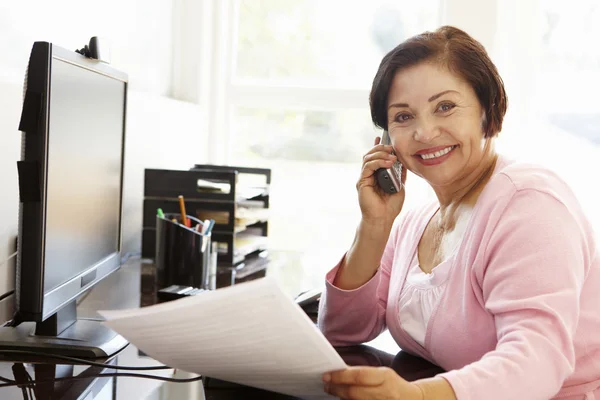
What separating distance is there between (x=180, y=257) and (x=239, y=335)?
1106mm

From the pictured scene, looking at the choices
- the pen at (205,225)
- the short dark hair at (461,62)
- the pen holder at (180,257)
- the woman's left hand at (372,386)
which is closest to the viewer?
the woman's left hand at (372,386)

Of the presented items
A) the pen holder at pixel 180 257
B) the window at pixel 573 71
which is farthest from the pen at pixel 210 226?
the window at pixel 573 71

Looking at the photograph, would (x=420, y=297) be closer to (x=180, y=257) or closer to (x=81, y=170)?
(x=81, y=170)

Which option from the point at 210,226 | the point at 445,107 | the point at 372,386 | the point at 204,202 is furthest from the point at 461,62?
the point at 204,202

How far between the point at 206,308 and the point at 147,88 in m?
1.98

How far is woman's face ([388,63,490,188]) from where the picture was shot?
1.29 m

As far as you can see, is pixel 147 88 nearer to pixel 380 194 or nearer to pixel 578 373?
pixel 380 194

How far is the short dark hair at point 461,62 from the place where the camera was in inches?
50.7

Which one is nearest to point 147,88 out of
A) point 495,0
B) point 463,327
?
point 495,0

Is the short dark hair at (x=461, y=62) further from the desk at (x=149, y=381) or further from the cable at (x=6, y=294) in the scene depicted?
the cable at (x=6, y=294)

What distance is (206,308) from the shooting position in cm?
79

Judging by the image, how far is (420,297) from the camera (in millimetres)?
1284

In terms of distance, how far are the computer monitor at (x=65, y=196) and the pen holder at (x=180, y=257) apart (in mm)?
323

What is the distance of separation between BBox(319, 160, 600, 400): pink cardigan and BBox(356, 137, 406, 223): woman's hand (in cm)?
19
